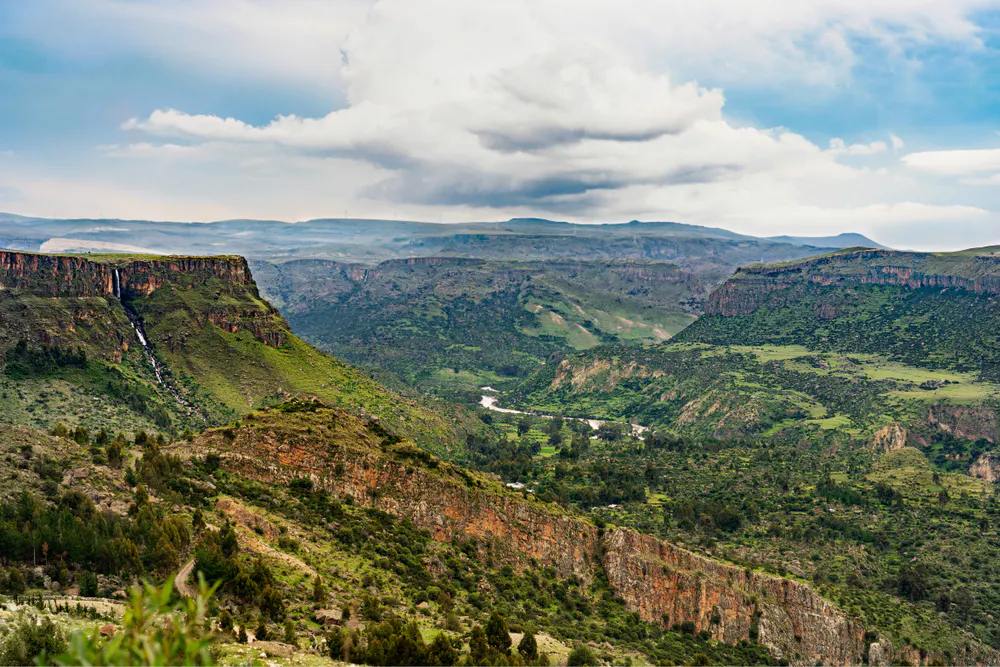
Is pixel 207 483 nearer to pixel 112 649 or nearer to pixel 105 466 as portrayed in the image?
pixel 105 466

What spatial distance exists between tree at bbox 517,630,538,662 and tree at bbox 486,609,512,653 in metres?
1.00

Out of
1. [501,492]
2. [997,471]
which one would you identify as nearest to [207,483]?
[501,492]

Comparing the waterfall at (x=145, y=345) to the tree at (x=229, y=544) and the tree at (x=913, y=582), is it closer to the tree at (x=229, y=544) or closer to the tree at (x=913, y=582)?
→ the tree at (x=229, y=544)

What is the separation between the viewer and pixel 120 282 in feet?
611

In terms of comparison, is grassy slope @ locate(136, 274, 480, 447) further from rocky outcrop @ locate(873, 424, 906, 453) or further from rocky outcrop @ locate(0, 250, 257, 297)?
rocky outcrop @ locate(873, 424, 906, 453)

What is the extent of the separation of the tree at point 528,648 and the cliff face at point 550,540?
81.4 feet

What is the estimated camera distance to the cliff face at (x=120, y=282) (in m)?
167

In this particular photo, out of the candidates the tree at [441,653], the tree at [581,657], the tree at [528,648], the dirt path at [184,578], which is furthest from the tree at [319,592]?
the tree at [581,657]

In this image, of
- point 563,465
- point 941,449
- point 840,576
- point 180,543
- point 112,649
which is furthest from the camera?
point 941,449

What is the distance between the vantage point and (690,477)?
527ft

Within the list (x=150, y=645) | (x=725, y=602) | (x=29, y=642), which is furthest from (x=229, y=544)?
(x=725, y=602)

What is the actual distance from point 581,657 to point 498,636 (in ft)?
32.1

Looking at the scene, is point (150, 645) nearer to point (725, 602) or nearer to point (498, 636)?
point (498, 636)

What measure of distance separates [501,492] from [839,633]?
4531cm
